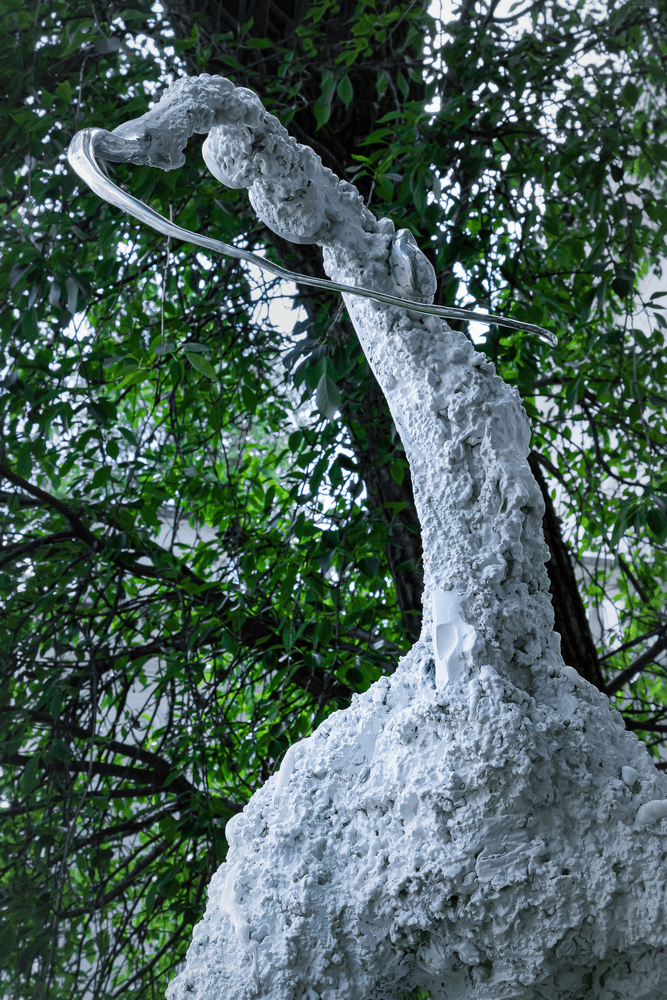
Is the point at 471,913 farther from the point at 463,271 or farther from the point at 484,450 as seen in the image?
the point at 463,271

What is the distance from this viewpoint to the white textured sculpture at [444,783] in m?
0.55

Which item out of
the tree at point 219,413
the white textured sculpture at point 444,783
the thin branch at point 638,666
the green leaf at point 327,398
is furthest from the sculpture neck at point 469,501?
the thin branch at point 638,666

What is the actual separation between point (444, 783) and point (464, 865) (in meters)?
0.05

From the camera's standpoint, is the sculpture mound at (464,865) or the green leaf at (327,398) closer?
the sculpture mound at (464,865)

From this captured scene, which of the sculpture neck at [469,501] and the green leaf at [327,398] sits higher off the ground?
the green leaf at [327,398]

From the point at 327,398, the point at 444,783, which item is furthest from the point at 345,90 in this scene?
the point at 444,783

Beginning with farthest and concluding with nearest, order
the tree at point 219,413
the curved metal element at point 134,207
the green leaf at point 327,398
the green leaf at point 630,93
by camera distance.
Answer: the green leaf at point 630,93
the tree at point 219,413
the green leaf at point 327,398
the curved metal element at point 134,207

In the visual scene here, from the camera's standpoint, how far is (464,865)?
56 cm

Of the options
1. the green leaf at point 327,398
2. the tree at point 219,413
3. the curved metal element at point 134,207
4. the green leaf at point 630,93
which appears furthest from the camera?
the green leaf at point 630,93

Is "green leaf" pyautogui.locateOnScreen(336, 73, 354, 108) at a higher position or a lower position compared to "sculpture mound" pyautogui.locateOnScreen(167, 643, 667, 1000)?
higher

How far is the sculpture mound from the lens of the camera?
547 mm

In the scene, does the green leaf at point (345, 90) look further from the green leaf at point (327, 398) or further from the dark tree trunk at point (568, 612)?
the dark tree trunk at point (568, 612)

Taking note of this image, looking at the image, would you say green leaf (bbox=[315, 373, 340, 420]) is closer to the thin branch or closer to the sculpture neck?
the sculpture neck

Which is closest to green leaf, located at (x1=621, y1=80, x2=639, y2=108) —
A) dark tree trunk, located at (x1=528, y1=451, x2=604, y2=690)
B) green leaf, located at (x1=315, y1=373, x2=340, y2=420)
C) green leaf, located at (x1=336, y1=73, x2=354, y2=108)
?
green leaf, located at (x1=336, y1=73, x2=354, y2=108)
